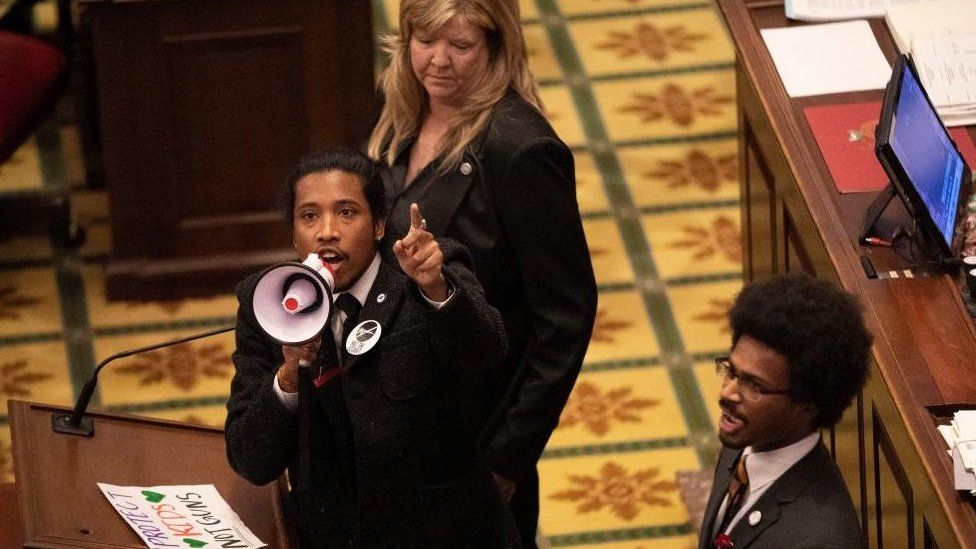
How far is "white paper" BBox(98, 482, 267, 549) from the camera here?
328 centimetres

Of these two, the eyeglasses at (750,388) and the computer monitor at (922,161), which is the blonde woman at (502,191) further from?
the computer monitor at (922,161)

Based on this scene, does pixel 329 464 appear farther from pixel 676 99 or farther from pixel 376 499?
pixel 676 99

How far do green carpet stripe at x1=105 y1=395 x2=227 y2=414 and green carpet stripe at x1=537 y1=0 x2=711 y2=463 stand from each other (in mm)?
1640

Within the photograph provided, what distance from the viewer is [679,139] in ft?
25.1

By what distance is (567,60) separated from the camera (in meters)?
8.29

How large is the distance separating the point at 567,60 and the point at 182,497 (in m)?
5.15

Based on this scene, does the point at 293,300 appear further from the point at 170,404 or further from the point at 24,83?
the point at 24,83

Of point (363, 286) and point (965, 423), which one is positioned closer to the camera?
point (363, 286)

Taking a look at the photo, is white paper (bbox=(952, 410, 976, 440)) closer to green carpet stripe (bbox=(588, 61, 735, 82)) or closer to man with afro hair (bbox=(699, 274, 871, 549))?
man with afro hair (bbox=(699, 274, 871, 549))

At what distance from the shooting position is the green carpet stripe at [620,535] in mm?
5414

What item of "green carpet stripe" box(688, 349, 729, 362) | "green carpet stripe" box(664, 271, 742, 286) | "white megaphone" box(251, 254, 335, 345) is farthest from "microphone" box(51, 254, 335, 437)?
"green carpet stripe" box(664, 271, 742, 286)

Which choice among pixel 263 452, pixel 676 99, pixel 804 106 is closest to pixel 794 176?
pixel 804 106

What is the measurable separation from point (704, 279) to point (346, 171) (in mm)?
3533

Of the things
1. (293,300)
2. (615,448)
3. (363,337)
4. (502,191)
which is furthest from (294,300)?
(615,448)
